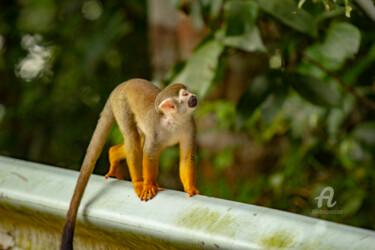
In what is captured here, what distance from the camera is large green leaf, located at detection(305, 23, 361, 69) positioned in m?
2.24

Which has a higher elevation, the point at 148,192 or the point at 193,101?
the point at 193,101

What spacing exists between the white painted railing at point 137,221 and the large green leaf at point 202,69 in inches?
28.3

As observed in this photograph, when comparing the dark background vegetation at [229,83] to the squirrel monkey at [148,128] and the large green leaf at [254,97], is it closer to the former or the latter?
the large green leaf at [254,97]

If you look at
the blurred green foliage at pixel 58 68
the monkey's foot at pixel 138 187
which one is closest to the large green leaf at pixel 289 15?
the monkey's foot at pixel 138 187

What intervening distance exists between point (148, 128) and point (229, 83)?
91.4 inches

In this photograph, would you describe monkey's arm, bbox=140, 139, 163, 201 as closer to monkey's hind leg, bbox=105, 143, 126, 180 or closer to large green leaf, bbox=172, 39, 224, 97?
monkey's hind leg, bbox=105, 143, 126, 180

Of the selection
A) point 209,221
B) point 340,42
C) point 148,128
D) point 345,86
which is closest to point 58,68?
point 345,86

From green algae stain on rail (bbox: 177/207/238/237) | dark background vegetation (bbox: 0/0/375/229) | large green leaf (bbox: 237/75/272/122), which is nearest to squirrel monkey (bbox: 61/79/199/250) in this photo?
green algae stain on rail (bbox: 177/207/238/237)

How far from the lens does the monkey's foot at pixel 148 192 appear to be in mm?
1448

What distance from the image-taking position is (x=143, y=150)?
1707 mm

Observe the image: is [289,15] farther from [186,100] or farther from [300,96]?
[186,100]

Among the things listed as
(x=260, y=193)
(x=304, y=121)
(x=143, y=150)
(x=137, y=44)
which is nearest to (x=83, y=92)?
(x=137, y=44)

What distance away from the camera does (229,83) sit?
397 cm

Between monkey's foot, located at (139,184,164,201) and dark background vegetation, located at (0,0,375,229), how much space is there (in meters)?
0.69
